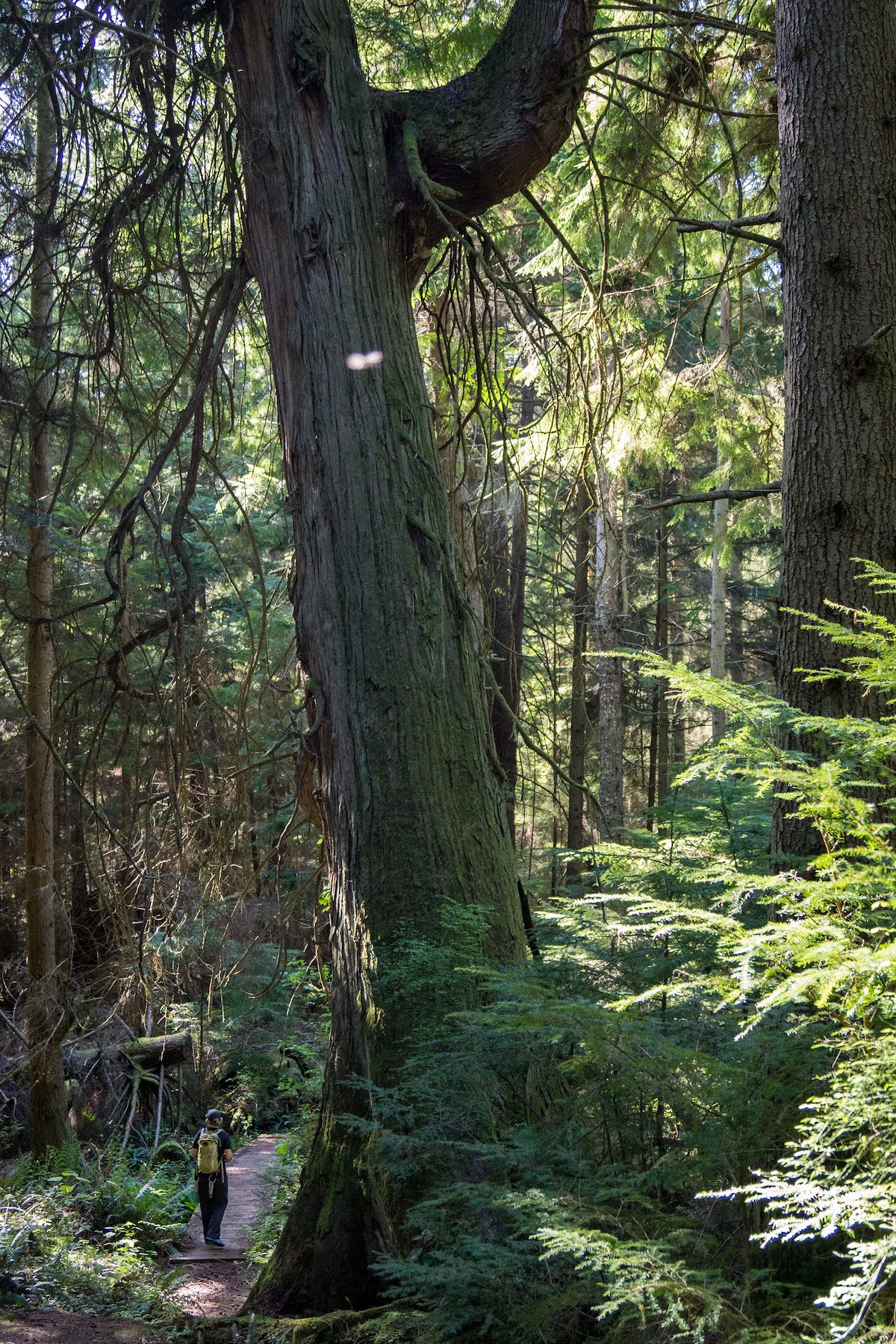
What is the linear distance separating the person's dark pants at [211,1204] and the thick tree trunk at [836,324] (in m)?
8.01

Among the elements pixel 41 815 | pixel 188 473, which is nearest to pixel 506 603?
pixel 41 815

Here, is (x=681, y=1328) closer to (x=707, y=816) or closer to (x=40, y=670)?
(x=707, y=816)

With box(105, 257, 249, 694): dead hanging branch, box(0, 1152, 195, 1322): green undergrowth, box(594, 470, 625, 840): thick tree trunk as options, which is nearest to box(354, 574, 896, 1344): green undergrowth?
box(105, 257, 249, 694): dead hanging branch

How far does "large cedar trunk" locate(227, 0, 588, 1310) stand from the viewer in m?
3.68

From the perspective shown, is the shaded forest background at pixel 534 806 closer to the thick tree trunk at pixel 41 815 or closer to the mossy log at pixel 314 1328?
the thick tree trunk at pixel 41 815

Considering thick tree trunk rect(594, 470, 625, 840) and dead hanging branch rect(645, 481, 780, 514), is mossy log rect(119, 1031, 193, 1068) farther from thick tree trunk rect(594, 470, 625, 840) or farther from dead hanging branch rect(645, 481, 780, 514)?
dead hanging branch rect(645, 481, 780, 514)

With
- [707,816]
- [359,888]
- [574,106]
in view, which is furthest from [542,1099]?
[574,106]

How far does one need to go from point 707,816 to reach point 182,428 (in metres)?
3.04

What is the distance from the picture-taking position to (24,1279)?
700 cm

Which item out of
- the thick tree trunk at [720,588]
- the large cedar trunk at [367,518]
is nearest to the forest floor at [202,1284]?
the large cedar trunk at [367,518]

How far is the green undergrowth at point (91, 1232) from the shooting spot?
687 cm

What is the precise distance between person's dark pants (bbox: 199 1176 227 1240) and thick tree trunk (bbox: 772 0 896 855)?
8.01 meters

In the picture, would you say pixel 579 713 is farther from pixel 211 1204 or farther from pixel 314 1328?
pixel 314 1328

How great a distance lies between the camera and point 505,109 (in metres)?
4.27
